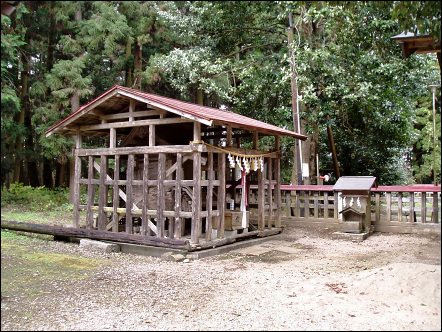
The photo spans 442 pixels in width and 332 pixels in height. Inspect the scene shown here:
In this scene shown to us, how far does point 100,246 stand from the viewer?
984cm

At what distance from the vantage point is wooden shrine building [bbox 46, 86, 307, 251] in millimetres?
9414

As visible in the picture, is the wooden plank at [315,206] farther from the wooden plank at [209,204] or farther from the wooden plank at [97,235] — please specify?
the wooden plank at [97,235]

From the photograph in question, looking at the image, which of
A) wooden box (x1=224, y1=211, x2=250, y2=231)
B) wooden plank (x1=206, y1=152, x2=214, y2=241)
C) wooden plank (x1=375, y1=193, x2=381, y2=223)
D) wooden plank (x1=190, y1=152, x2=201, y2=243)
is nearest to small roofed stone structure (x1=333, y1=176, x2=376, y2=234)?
wooden plank (x1=375, y1=193, x2=381, y2=223)

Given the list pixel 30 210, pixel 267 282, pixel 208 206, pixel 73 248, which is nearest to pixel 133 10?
pixel 208 206

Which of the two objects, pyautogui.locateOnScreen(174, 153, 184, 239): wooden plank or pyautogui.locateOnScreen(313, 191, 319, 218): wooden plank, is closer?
pyautogui.locateOnScreen(174, 153, 184, 239): wooden plank

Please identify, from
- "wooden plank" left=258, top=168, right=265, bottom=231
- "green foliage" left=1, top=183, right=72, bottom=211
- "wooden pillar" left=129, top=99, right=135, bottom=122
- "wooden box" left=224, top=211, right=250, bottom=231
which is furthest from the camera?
"green foliage" left=1, top=183, right=72, bottom=211

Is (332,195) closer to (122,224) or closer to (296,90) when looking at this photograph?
(296,90)

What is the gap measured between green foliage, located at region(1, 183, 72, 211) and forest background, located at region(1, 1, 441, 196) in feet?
4.46

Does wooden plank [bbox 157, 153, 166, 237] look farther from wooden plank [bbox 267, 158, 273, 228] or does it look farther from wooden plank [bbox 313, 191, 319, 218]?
wooden plank [bbox 313, 191, 319, 218]

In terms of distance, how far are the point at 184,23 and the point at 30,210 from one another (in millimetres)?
9440

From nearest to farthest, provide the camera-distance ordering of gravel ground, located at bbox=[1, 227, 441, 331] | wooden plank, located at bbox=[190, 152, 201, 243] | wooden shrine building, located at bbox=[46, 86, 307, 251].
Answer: gravel ground, located at bbox=[1, 227, 441, 331] < wooden plank, located at bbox=[190, 152, 201, 243] < wooden shrine building, located at bbox=[46, 86, 307, 251]

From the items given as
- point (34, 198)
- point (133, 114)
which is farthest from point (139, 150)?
point (34, 198)

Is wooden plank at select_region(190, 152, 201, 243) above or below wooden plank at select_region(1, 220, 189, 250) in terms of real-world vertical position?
above

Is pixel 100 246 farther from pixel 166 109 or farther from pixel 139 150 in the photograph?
pixel 166 109
